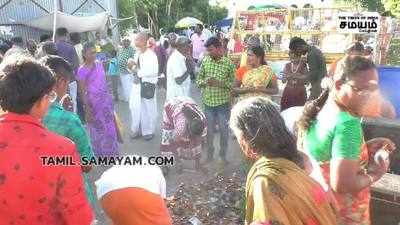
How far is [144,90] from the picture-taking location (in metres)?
7.25

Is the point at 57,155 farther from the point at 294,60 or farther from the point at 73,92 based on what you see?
the point at 73,92

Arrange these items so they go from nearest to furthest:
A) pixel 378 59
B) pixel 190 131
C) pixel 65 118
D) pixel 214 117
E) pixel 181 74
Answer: pixel 65 118 → pixel 190 131 → pixel 214 117 → pixel 181 74 → pixel 378 59

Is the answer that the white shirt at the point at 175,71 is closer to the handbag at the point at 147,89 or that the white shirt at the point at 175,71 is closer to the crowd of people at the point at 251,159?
the handbag at the point at 147,89

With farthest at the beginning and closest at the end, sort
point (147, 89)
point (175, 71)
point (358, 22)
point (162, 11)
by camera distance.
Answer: point (162, 11)
point (358, 22)
point (147, 89)
point (175, 71)

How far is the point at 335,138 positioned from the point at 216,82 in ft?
12.1

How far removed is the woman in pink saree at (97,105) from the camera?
553 centimetres

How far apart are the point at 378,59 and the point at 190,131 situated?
602 cm

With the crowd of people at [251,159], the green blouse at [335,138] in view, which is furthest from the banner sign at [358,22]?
the green blouse at [335,138]

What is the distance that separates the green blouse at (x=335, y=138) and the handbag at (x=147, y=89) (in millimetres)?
4968

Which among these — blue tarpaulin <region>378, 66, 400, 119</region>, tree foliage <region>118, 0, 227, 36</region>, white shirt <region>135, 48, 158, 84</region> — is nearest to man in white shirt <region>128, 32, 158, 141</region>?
white shirt <region>135, 48, 158, 84</region>

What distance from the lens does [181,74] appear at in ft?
22.5

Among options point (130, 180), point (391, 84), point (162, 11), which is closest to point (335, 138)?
point (130, 180)

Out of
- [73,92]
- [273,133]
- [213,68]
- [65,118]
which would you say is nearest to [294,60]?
[213,68]

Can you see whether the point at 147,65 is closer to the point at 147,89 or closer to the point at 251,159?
the point at 147,89
